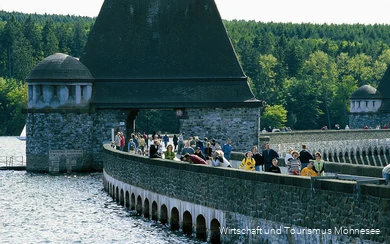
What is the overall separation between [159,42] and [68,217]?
112 ft

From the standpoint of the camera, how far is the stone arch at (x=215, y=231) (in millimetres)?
33031

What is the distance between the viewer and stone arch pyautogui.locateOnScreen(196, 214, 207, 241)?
113 feet

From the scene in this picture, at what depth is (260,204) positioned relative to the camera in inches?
1156

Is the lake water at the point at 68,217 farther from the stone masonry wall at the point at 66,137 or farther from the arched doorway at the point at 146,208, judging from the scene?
the stone masonry wall at the point at 66,137

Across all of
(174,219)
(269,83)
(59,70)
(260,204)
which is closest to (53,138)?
(59,70)

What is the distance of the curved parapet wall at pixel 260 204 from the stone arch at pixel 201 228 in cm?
3

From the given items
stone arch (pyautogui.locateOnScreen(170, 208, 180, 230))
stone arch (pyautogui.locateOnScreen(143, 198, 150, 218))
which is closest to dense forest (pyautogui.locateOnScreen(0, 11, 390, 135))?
stone arch (pyautogui.locateOnScreen(143, 198, 150, 218))

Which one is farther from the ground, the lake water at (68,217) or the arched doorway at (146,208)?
the arched doorway at (146,208)

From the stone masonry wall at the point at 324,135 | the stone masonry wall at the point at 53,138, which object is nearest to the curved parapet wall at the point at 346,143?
the stone masonry wall at the point at 324,135

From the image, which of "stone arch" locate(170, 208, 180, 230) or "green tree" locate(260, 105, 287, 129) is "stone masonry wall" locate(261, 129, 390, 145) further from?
"green tree" locate(260, 105, 287, 129)

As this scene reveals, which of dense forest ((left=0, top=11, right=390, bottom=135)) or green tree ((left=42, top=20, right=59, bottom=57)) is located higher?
green tree ((left=42, top=20, right=59, bottom=57))

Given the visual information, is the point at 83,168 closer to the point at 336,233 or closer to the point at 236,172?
the point at 236,172

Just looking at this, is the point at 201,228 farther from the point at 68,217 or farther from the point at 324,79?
the point at 324,79

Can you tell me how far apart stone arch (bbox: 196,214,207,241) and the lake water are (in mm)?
378
